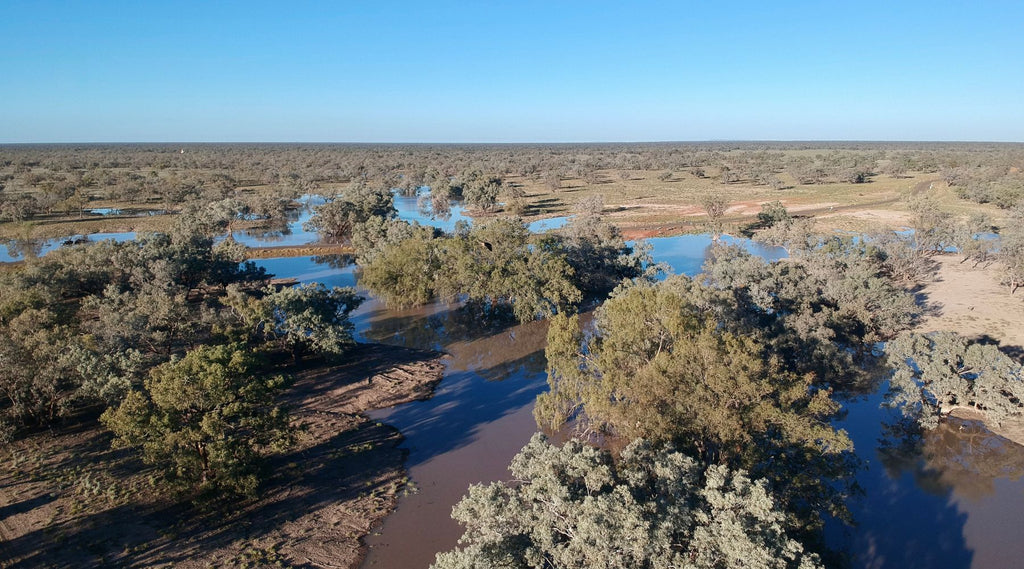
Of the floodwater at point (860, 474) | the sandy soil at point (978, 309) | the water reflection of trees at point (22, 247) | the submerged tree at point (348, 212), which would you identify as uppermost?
the submerged tree at point (348, 212)

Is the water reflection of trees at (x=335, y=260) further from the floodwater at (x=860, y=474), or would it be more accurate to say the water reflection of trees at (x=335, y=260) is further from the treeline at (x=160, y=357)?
the floodwater at (x=860, y=474)

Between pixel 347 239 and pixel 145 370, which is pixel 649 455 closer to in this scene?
pixel 145 370

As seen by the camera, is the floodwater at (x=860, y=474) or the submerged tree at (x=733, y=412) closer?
the submerged tree at (x=733, y=412)

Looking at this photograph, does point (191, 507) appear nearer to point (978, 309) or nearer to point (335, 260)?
point (335, 260)

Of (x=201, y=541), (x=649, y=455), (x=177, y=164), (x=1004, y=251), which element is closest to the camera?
(x=649, y=455)

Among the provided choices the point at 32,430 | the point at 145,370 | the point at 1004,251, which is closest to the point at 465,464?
the point at 145,370

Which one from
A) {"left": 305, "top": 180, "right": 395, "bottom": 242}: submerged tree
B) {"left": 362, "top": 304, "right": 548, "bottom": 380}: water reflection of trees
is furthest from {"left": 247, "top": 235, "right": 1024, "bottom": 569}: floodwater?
{"left": 305, "top": 180, "right": 395, "bottom": 242}: submerged tree

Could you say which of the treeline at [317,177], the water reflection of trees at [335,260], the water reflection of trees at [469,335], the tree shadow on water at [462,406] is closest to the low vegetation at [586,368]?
the water reflection of trees at [469,335]

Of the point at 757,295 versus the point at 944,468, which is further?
the point at 757,295
